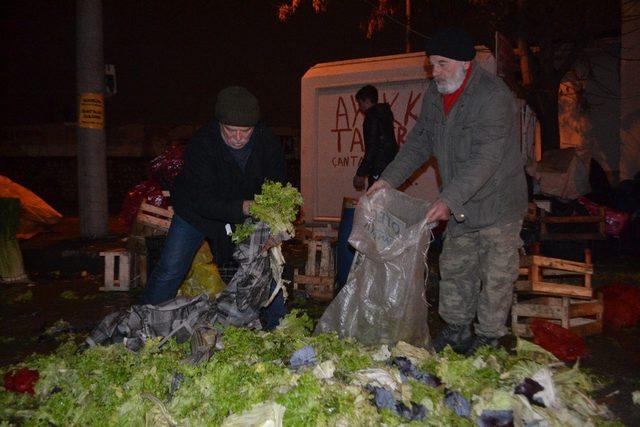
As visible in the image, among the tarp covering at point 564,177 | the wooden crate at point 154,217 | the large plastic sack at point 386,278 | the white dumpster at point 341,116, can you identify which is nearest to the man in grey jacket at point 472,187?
the large plastic sack at point 386,278

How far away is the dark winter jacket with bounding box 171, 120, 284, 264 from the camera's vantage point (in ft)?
15.0

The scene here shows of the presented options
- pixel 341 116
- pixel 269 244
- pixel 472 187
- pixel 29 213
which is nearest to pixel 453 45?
pixel 472 187

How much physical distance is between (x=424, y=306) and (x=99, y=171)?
7556 mm

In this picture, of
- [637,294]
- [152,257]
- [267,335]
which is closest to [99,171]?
[152,257]

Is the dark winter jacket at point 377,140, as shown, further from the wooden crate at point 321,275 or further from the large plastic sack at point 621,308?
the large plastic sack at point 621,308

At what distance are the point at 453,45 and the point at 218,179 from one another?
2024 mm

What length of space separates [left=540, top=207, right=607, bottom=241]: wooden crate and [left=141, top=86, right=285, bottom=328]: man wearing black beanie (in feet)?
15.3

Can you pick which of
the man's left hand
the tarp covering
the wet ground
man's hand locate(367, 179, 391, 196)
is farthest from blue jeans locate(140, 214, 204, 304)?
the tarp covering

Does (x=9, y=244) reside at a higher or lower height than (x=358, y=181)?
lower

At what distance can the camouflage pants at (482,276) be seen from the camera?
441 cm

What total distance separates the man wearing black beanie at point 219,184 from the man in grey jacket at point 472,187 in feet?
3.23

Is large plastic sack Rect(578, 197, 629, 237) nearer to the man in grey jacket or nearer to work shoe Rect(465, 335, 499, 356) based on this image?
the man in grey jacket

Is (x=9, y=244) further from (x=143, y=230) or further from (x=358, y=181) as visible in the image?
(x=358, y=181)

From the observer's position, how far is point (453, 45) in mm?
4195
